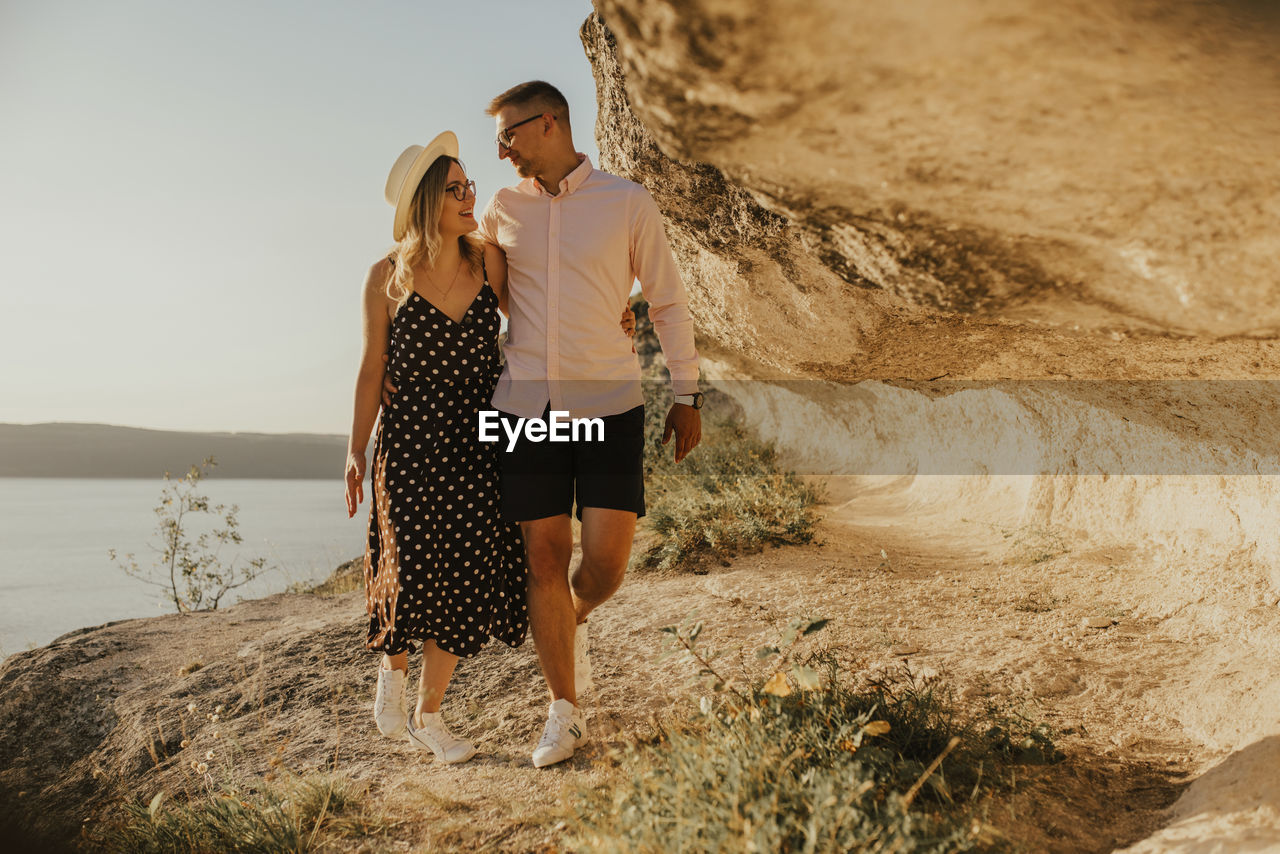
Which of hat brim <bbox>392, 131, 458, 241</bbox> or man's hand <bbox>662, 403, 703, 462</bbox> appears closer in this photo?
hat brim <bbox>392, 131, 458, 241</bbox>

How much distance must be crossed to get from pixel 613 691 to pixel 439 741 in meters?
0.65

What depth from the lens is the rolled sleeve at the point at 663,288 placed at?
2527mm

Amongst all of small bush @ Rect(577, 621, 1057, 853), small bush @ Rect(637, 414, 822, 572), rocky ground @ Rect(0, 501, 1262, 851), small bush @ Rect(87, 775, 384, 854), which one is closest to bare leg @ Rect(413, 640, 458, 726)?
rocky ground @ Rect(0, 501, 1262, 851)

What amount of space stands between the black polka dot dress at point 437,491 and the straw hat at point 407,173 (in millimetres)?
280

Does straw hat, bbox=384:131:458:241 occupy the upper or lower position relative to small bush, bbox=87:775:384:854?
upper

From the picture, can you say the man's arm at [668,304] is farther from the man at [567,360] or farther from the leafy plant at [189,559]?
the leafy plant at [189,559]

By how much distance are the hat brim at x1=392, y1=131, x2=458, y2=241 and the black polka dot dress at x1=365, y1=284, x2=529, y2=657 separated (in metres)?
0.25

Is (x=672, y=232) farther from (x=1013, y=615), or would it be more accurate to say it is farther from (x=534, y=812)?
(x=534, y=812)

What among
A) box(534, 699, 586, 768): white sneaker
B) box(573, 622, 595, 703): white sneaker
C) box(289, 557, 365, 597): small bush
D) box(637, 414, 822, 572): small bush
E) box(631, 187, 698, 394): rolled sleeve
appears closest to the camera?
box(534, 699, 586, 768): white sneaker

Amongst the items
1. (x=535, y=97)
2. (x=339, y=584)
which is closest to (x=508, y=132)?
(x=535, y=97)

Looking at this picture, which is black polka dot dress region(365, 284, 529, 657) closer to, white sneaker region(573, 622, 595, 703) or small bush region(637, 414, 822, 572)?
white sneaker region(573, 622, 595, 703)

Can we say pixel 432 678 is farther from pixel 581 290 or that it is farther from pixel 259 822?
pixel 581 290

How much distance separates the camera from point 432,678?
2.53m

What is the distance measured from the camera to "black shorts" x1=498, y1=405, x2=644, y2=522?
2432 millimetres
